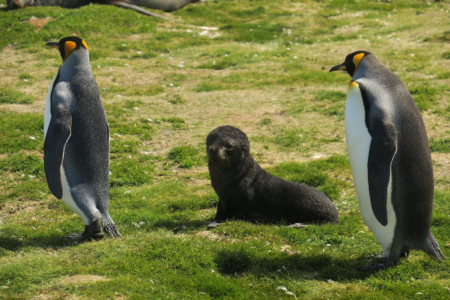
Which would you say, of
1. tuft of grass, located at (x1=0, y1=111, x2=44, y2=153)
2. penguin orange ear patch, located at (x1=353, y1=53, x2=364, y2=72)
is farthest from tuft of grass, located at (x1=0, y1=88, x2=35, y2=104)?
penguin orange ear patch, located at (x1=353, y1=53, x2=364, y2=72)

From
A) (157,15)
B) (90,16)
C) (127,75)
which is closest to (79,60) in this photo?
(127,75)

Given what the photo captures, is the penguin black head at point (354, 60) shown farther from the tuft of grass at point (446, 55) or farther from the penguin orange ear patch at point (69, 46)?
the tuft of grass at point (446, 55)

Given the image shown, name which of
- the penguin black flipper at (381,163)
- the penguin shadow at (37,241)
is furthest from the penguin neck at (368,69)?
the penguin shadow at (37,241)

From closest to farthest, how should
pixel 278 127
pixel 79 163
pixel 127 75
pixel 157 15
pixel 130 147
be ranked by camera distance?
pixel 79 163
pixel 130 147
pixel 278 127
pixel 127 75
pixel 157 15

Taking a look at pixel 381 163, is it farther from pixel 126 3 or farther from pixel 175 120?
pixel 126 3

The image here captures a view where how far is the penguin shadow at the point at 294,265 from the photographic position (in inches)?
184

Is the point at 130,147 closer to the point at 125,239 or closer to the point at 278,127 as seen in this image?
the point at 278,127

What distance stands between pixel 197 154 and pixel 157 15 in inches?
434

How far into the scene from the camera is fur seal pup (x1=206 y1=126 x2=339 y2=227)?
19.7 ft

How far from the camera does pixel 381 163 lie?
4.43m

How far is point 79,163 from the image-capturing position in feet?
17.6

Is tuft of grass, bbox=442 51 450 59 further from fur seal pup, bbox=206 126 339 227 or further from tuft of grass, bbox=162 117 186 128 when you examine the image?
fur seal pup, bbox=206 126 339 227

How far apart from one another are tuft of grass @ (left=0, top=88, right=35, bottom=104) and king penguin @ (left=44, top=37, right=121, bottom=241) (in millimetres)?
5599

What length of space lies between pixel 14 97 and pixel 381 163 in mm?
9005
